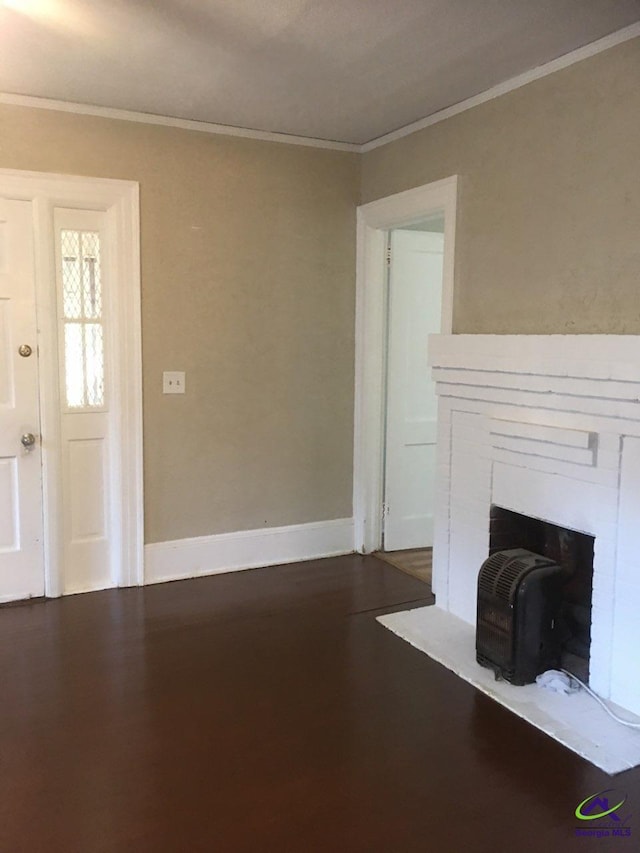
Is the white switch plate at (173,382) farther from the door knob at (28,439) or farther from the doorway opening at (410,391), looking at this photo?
the doorway opening at (410,391)

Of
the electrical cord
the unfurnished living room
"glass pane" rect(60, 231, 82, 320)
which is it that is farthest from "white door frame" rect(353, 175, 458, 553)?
the electrical cord

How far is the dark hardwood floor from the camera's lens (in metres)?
2.03

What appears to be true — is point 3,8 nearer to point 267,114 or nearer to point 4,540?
point 267,114

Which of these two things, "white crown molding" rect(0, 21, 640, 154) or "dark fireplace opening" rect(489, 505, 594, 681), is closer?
"white crown molding" rect(0, 21, 640, 154)

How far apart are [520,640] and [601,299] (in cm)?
135

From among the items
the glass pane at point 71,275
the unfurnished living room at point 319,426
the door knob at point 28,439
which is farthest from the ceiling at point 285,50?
the door knob at point 28,439

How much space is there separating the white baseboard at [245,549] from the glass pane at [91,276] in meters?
1.30

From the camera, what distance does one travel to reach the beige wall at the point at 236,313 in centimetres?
377

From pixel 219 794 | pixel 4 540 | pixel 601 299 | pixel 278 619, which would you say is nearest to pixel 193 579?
pixel 278 619

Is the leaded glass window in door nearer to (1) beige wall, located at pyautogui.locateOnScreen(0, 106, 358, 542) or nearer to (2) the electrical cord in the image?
(1) beige wall, located at pyautogui.locateOnScreen(0, 106, 358, 542)

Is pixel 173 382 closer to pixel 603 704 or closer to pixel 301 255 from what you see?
pixel 301 255

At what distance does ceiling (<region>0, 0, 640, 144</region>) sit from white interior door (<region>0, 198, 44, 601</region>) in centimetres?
72

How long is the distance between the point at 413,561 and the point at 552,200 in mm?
2300

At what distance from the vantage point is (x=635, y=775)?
7.50 feet
